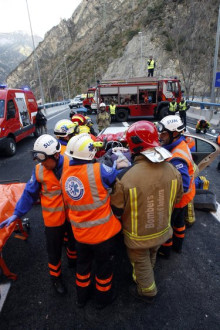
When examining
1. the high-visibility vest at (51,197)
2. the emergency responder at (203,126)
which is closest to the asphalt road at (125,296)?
the high-visibility vest at (51,197)

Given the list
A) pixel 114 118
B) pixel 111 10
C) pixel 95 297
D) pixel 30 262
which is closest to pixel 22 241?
pixel 30 262

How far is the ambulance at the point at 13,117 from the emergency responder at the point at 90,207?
6.68 meters

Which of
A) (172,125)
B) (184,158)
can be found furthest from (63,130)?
(184,158)

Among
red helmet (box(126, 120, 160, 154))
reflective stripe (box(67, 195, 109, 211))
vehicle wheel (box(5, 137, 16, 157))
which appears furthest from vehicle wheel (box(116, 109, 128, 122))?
reflective stripe (box(67, 195, 109, 211))

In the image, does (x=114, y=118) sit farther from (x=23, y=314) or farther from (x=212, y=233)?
(x=23, y=314)

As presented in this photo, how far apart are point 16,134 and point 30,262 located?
6.70 metres

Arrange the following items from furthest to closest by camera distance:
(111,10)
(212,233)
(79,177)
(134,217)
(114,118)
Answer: (111,10), (114,118), (212,233), (134,217), (79,177)

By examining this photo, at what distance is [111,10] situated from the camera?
7269 centimetres

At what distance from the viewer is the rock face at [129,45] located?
72.4ft

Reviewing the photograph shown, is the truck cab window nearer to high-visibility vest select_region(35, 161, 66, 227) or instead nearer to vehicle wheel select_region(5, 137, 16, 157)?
vehicle wheel select_region(5, 137, 16, 157)

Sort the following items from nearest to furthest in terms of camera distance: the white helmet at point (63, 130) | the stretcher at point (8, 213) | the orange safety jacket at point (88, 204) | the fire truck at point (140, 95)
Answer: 1. the orange safety jacket at point (88, 204)
2. the stretcher at point (8, 213)
3. the white helmet at point (63, 130)
4. the fire truck at point (140, 95)

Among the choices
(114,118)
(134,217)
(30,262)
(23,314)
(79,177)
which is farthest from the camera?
(114,118)

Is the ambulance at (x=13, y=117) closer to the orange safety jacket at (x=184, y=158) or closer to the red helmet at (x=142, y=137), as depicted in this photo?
the orange safety jacket at (x=184, y=158)

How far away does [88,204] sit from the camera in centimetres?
201
